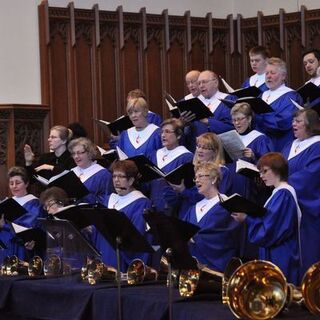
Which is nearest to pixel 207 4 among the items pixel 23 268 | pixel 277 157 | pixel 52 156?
pixel 52 156

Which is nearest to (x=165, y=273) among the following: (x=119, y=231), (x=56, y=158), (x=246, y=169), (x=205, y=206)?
(x=205, y=206)

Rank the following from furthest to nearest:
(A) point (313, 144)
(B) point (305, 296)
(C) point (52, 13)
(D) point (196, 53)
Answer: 1. (D) point (196, 53)
2. (C) point (52, 13)
3. (A) point (313, 144)
4. (B) point (305, 296)

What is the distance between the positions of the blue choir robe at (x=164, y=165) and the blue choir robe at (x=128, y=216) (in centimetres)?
40

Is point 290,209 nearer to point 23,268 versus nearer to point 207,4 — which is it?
point 23,268

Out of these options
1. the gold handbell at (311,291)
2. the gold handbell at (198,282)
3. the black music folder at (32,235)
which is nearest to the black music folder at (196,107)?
the black music folder at (32,235)

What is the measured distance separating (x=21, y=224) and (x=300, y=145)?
9.21 ft

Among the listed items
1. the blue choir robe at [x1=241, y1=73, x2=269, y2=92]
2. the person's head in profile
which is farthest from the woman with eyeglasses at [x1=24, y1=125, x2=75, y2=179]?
the blue choir robe at [x1=241, y1=73, x2=269, y2=92]

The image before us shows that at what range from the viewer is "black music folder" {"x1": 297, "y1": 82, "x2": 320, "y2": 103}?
787cm

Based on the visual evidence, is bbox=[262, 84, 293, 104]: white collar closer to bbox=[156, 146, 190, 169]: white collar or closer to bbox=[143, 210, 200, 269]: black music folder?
bbox=[156, 146, 190, 169]: white collar

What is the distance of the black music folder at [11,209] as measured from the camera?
8516 mm

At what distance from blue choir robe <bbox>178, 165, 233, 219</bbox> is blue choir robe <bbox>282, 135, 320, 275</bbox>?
494 millimetres

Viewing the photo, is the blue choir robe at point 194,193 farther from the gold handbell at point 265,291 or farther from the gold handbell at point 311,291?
the gold handbell at point 311,291

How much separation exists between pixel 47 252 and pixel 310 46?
17.3 ft

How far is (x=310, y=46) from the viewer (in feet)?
38.4
